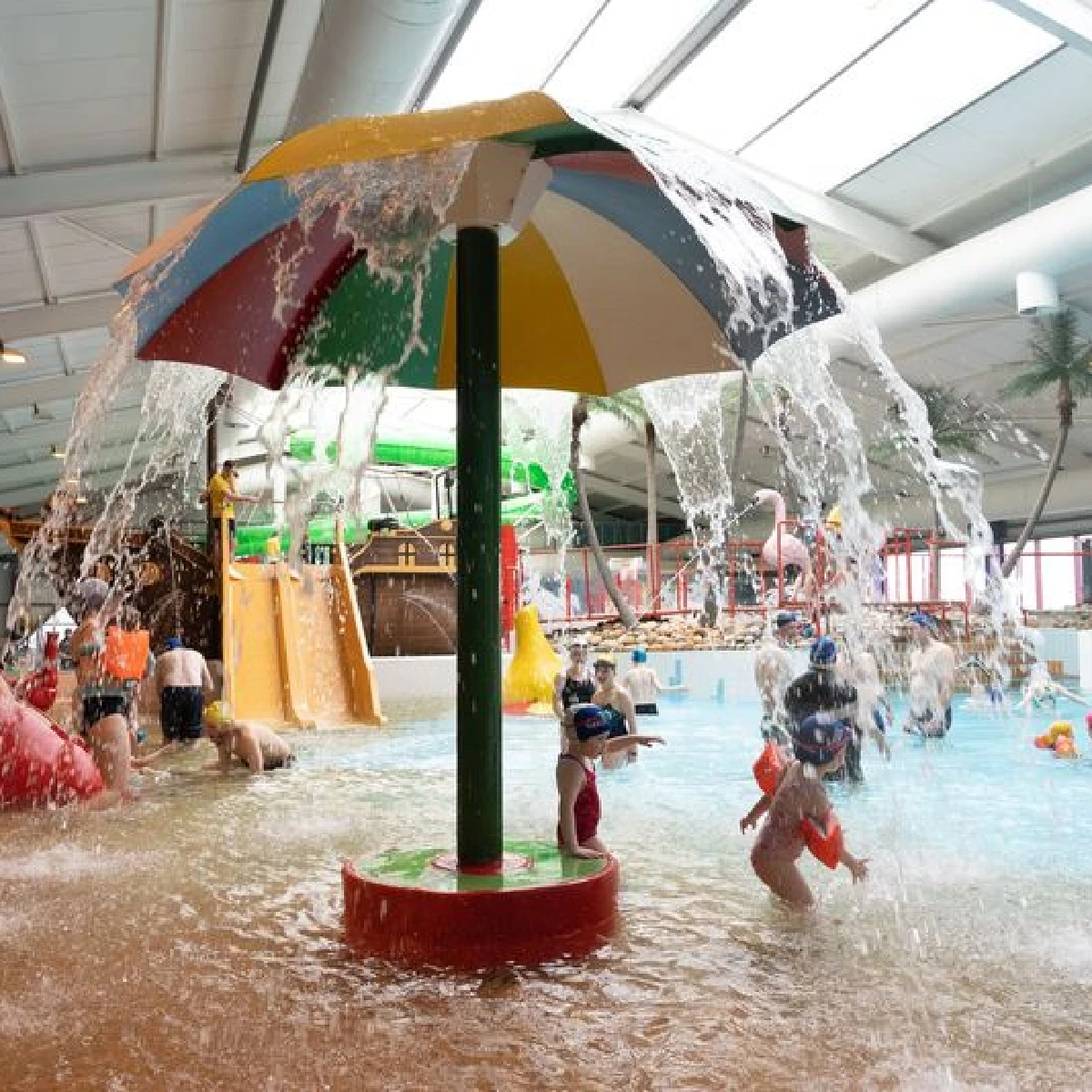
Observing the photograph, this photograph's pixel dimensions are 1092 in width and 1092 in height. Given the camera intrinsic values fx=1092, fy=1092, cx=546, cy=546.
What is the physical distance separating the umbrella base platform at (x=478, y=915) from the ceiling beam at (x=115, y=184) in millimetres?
7726

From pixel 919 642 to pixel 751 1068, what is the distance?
6.76 metres

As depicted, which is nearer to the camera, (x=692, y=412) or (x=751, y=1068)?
(x=751, y=1068)

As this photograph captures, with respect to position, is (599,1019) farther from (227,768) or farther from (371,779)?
(227,768)

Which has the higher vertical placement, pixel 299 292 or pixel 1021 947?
pixel 299 292

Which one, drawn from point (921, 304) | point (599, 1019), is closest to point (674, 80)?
point (921, 304)

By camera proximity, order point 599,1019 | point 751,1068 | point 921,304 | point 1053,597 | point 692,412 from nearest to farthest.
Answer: point 751,1068, point 599,1019, point 692,412, point 921,304, point 1053,597

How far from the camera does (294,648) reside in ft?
38.4

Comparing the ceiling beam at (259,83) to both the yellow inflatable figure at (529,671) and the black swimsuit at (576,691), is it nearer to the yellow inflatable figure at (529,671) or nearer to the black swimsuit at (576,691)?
the black swimsuit at (576,691)

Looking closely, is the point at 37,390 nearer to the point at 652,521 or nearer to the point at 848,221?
the point at 848,221

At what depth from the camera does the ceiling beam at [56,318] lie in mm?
12883

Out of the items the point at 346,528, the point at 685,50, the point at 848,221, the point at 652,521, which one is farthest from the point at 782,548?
the point at 652,521

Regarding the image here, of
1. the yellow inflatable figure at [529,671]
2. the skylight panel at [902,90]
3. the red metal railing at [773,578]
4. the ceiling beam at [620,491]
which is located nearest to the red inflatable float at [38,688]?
the yellow inflatable figure at [529,671]

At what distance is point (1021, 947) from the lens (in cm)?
345

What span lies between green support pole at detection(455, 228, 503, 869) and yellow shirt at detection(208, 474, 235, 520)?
8436mm
